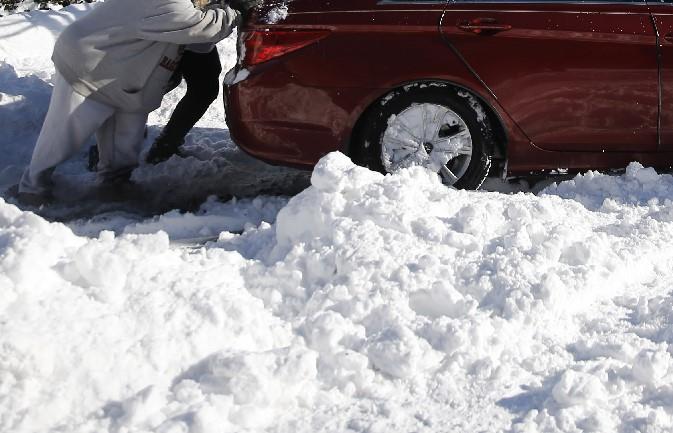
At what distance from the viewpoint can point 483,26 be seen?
5.32 m

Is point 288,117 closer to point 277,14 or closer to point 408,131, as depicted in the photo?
point 277,14

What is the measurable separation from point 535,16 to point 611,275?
1727 millimetres

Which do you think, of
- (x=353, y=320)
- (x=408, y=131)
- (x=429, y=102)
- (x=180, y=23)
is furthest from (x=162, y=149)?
(x=353, y=320)

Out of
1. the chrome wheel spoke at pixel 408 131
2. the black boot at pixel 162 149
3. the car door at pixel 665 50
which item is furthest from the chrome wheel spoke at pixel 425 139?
the black boot at pixel 162 149

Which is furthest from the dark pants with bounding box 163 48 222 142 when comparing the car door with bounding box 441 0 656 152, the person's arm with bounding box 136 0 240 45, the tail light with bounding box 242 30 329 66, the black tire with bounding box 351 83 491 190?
the car door with bounding box 441 0 656 152

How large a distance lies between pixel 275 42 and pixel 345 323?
6.98 feet

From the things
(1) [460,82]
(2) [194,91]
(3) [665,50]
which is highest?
(3) [665,50]

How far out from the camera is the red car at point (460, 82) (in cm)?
530

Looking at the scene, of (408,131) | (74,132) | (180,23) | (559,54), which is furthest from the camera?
(74,132)

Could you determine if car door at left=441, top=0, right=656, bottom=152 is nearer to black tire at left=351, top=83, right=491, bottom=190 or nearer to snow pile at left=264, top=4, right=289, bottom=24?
black tire at left=351, top=83, right=491, bottom=190

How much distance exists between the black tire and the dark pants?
1476mm

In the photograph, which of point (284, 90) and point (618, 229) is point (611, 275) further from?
point (284, 90)

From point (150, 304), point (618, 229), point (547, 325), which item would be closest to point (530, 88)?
point (618, 229)

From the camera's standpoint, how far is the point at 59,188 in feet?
20.3
